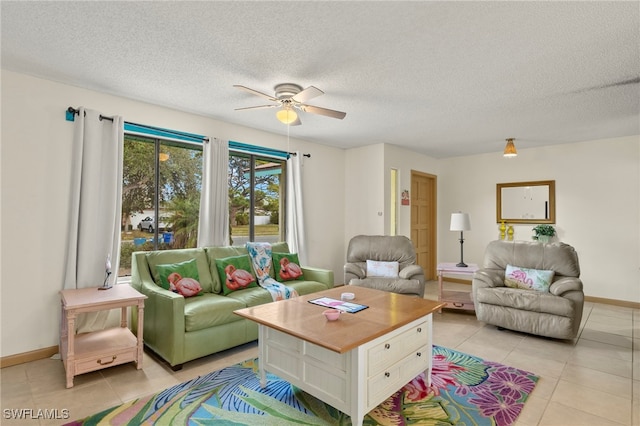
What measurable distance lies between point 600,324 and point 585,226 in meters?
1.80

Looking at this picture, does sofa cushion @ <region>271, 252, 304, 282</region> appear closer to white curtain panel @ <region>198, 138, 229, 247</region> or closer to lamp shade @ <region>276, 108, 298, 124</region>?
white curtain panel @ <region>198, 138, 229, 247</region>

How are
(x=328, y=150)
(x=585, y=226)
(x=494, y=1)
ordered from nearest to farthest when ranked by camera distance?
(x=494, y=1) < (x=585, y=226) < (x=328, y=150)

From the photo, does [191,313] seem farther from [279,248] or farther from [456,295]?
[456,295]

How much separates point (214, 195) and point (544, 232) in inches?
205

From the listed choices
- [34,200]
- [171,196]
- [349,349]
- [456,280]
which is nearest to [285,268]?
[171,196]

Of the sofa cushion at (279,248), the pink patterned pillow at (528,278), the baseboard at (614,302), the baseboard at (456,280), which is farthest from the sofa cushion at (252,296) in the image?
the baseboard at (614,302)

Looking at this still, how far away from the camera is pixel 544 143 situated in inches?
208

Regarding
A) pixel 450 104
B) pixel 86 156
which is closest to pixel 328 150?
pixel 450 104

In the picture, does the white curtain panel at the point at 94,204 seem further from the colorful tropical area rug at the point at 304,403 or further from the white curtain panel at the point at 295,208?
the white curtain panel at the point at 295,208

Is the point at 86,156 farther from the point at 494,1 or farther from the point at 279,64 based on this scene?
the point at 494,1

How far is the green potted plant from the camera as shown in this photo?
533 cm

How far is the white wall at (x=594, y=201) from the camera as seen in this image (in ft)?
15.6

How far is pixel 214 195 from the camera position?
399 centimetres

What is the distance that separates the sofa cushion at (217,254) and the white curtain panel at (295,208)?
1026 mm
